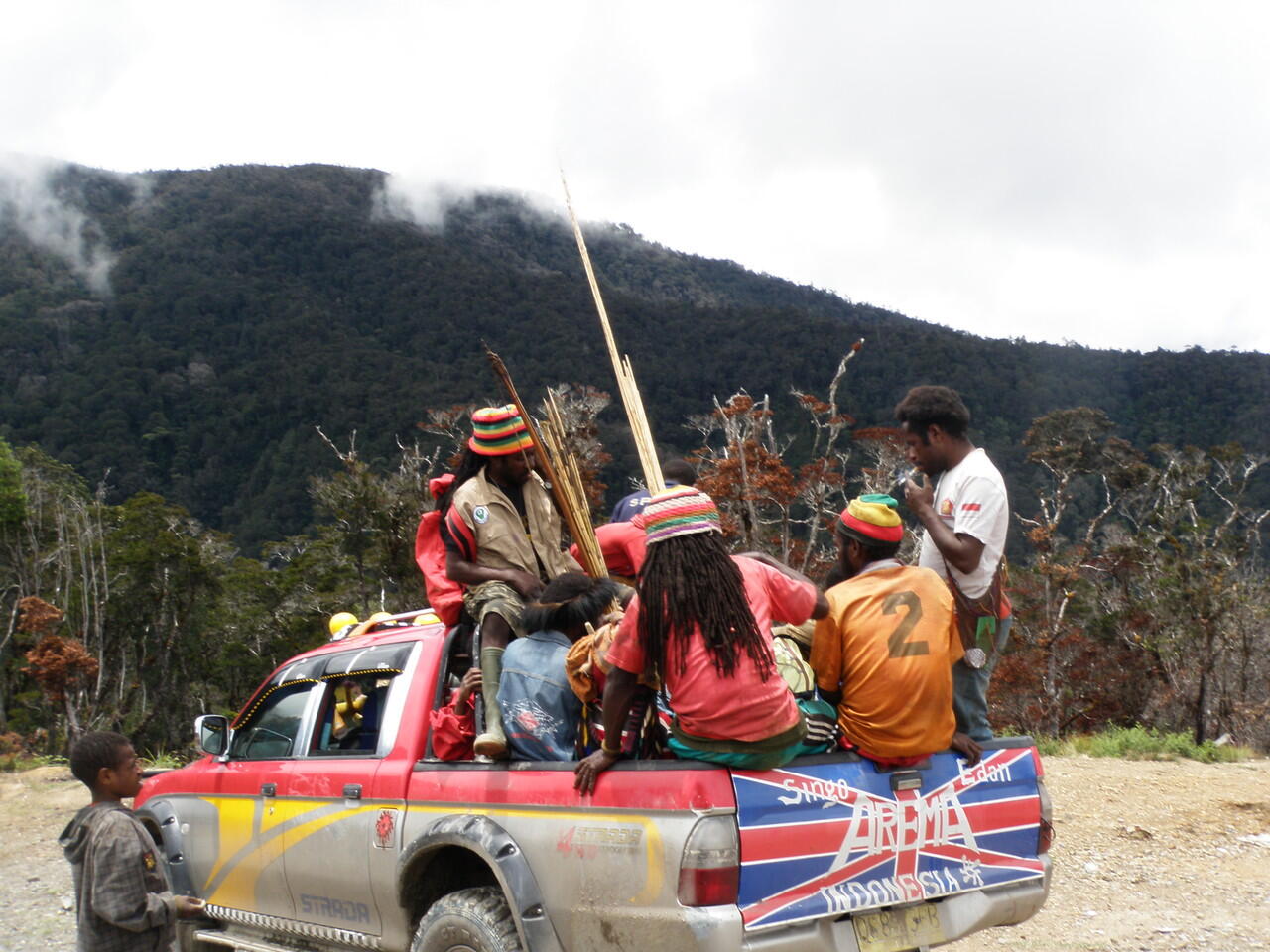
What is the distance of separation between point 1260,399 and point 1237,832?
195 ft

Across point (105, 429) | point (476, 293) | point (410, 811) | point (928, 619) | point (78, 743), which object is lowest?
point (410, 811)

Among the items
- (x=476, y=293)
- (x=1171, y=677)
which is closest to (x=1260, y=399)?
(x=1171, y=677)

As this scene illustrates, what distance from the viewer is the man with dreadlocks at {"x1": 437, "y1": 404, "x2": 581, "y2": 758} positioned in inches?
170

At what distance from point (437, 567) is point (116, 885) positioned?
1.76m

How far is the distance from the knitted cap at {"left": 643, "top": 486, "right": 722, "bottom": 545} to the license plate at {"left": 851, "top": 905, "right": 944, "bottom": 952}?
1223mm

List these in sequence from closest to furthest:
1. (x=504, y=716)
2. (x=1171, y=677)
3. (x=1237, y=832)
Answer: (x=504, y=716)
(x=1237, y=832)
(x=1171, y=677)

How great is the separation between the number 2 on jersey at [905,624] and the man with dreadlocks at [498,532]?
134 cm

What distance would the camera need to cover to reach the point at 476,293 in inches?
3720

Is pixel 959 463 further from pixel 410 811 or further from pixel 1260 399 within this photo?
pixel 1260 399

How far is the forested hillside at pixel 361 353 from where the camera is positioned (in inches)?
2450

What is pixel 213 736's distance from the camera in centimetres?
544

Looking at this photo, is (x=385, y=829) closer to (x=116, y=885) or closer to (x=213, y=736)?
(x=116, y=885)

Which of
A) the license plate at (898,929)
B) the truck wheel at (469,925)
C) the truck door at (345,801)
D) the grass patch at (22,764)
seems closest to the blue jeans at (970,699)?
the license plate at (898,929)

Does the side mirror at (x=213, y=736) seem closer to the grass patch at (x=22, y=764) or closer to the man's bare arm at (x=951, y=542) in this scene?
the man's bare arm at (x=951, y=542)
